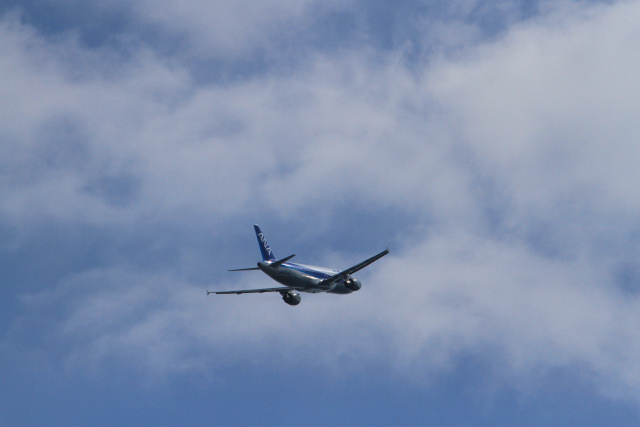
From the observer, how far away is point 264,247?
470 ft

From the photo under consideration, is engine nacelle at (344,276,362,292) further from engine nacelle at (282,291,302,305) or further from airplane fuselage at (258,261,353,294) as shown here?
engine nacelle at (282,291,302,305)

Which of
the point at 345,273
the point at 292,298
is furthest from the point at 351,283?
the point at 292,298

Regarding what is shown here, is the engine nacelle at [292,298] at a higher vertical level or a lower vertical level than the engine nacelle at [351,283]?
higher

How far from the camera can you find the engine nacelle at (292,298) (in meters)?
145

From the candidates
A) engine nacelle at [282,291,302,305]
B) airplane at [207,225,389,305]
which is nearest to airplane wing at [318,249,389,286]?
airplane at [207,225,389,305]

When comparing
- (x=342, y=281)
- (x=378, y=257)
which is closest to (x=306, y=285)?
(x=342, y=281)

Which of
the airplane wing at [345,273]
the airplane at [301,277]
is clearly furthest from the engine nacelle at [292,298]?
the airplane wing at [345,273]

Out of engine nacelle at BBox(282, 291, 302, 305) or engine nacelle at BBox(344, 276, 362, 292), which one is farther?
engine nacelle at BBox(282, 291, 302, 305)

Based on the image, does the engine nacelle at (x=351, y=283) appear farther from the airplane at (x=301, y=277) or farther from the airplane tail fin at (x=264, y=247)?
the airplane tail fin at (x=264, y=247)

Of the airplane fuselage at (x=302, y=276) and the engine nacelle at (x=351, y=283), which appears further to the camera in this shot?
the engine nacelle at (x=351, y=283)

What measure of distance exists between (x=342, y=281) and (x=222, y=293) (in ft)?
70.8

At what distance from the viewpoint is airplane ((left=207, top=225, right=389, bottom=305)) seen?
136 meters

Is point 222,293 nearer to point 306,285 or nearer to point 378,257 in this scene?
point 306,285

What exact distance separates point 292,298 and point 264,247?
10.0 meters
